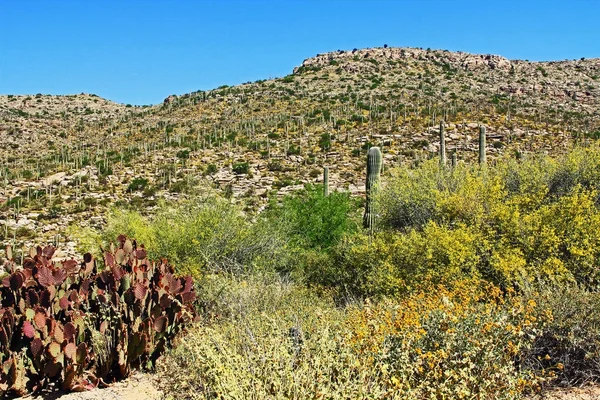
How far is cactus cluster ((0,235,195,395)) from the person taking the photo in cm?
523

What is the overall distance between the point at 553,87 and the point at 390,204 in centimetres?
3887

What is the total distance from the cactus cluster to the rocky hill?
5.89 m

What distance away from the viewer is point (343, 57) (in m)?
59.3

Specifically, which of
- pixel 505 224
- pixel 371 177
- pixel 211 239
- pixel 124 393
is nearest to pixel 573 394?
pixel 505 224

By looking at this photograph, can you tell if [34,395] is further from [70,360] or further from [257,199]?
[257,199]

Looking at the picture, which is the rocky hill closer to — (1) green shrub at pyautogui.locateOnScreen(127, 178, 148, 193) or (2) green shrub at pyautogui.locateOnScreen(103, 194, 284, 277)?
(1) green shrub at pyautogui.locateOnScreen(127, 178, 148, 193)

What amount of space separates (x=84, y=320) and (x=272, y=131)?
85.2 feet

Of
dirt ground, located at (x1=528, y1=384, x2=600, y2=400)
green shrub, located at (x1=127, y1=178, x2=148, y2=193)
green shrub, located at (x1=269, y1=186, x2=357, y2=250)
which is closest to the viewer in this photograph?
dirt ground, located at (x1=528, y1=384, x2=600, y2=400)

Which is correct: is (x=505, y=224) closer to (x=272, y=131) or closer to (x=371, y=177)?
(x=371, y=177)

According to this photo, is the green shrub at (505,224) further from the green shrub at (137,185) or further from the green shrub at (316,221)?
the green shrub at (137,185)

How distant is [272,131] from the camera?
31109mm

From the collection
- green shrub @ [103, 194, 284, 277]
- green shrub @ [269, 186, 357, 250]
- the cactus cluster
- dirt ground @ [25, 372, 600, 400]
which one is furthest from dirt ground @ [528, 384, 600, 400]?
green shrub @ [269, 186, 357, 250]

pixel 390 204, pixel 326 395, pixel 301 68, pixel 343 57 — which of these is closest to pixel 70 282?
pixel 326 395

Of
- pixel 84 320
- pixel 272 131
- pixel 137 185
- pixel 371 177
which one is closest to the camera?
pixel 84 320
